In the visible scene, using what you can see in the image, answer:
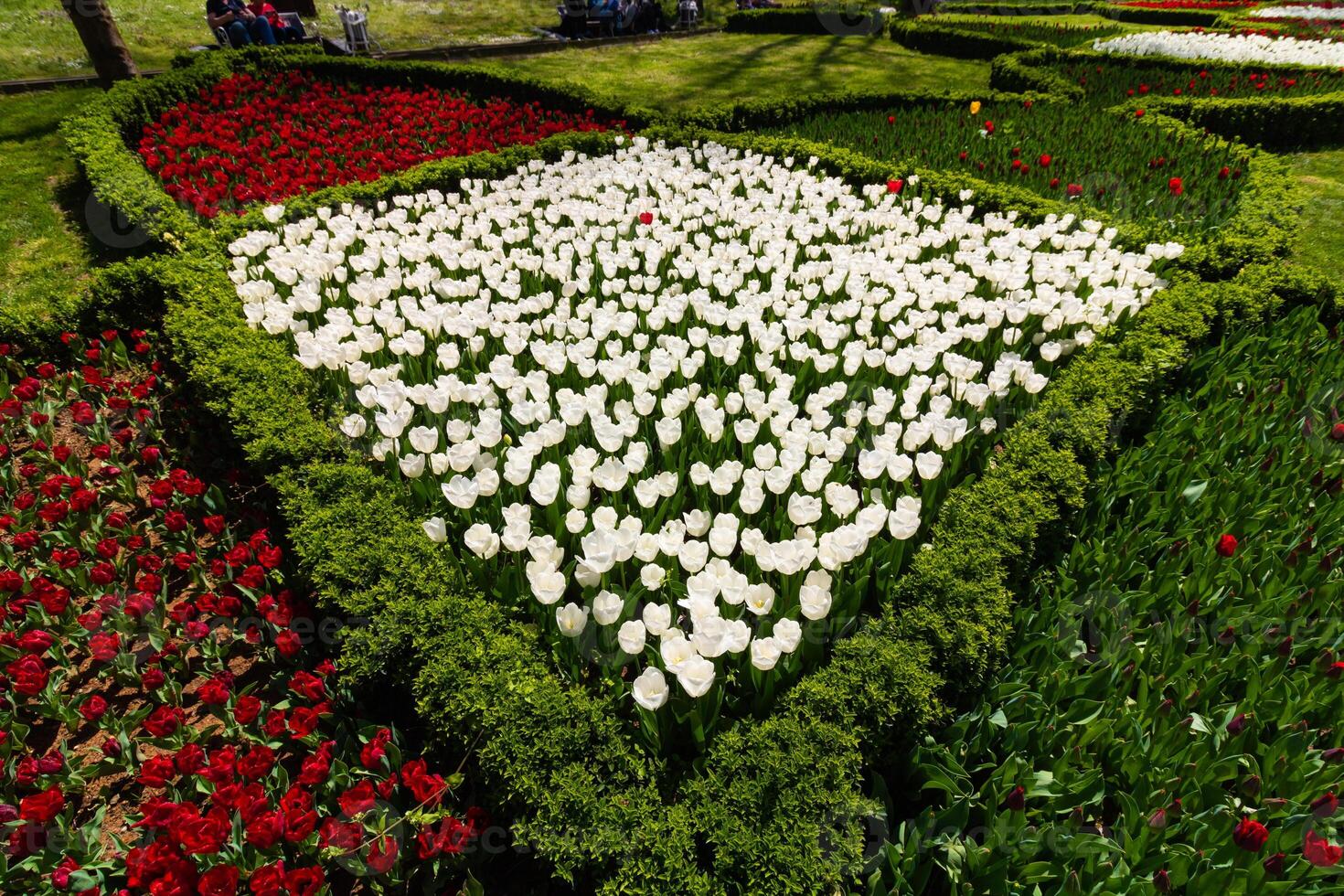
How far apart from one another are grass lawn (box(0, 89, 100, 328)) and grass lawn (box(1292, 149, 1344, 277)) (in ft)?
38.6

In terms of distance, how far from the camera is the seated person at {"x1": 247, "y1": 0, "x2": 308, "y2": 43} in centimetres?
1477

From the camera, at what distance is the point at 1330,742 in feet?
8.64

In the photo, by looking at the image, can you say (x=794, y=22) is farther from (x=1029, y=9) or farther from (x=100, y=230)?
(x=100, y=230)

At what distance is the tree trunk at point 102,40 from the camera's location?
11297 millimetres

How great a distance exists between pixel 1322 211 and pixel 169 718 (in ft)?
39.3

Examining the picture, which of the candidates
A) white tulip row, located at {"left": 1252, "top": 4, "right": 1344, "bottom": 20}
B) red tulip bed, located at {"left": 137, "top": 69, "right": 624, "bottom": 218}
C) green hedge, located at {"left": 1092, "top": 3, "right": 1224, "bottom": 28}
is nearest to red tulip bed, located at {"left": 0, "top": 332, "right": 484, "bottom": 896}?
red tulip bed, located at {"left": 137, "top": 69, "right": 624, "bottom": 218}

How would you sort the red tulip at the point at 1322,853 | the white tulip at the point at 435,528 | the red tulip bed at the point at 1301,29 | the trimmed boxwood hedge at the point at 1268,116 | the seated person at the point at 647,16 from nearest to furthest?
the red tulip at the point at 1322,853, the white tulip at the point at 435,528, the trimmed boxwood hedge at the point at 1268,116, the red tulip bed at the point at 1301,29, the seated person at the point at 647,16

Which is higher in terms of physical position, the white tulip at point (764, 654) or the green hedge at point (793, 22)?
the green hedge at point (793, 22)

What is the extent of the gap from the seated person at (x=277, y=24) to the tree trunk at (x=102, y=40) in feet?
11.3

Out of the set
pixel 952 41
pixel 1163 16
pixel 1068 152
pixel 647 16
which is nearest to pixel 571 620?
pixel 1068 152

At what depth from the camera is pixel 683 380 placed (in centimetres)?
438

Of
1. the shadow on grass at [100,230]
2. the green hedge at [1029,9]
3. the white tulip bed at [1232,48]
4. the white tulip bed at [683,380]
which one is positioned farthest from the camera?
the green hedge at [1029,9]

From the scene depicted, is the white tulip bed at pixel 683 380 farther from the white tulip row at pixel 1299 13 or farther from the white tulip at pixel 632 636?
the white tulip row at pixel 1299 13

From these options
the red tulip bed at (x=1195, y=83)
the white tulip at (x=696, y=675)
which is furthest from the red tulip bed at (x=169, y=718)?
the red tulip bed at (x=1195, y=83)
